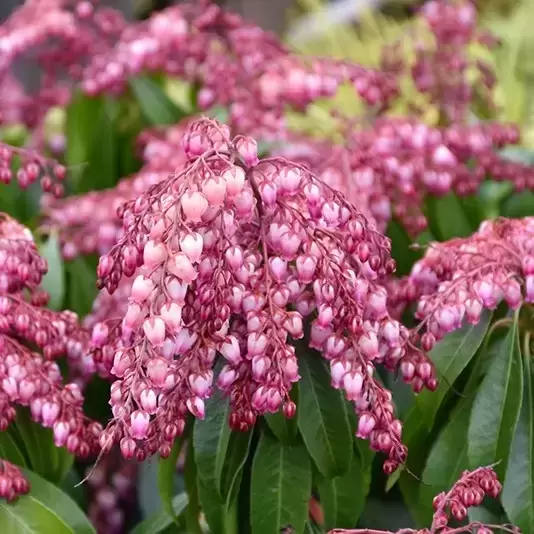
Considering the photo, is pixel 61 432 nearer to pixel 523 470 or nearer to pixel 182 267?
pixel 182 267

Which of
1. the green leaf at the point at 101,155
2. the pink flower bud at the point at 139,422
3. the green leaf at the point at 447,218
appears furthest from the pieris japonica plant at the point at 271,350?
the green leaf at the point at 101,155

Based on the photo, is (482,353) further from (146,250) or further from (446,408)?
(146,250)

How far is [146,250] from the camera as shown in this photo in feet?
2.39

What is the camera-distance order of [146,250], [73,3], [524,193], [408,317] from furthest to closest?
[73,3], [524,193], [408,317], [146,250]

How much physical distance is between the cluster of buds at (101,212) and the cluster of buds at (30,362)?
1.29 ft

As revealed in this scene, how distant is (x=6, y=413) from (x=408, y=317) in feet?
2.12

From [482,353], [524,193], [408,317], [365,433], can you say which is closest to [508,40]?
[524,193]

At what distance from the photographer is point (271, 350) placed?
2.55ft

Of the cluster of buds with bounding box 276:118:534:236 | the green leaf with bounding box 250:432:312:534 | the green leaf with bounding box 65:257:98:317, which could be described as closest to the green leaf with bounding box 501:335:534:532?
the green leaf with bounding box 250:432:312:534

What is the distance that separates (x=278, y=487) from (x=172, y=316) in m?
0.30

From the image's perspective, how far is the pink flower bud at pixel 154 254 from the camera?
2.38 feet

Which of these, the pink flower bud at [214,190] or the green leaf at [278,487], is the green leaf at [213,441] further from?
the pink flower bud at [214,190]

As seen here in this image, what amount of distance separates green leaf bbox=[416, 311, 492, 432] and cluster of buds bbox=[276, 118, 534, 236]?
286 millimetres

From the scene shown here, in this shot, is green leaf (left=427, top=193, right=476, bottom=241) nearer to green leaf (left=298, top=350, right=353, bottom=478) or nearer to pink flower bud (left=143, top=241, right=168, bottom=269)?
green leaf (left=298, top=350, right=353, bottom=478)
